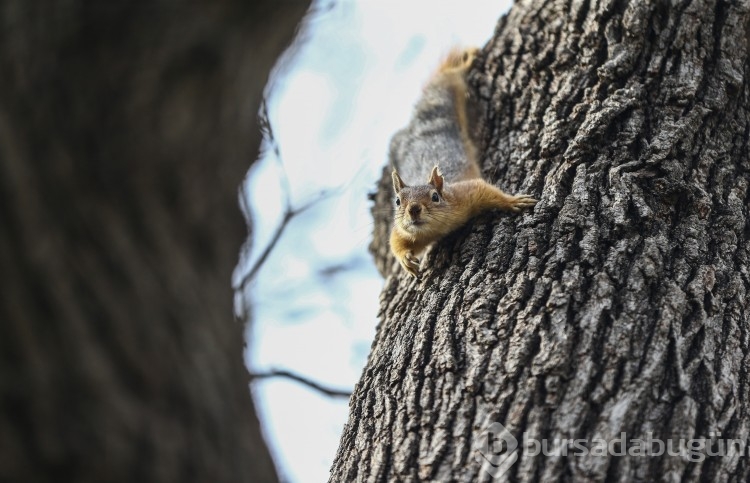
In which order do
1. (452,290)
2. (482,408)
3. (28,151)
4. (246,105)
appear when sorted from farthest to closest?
(452,290) → (482,408) → (246,105) → (28,151)

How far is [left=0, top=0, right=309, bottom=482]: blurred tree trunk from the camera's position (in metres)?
1.56

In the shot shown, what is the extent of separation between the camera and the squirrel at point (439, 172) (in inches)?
164

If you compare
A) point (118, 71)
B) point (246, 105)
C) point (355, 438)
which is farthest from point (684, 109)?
point (118, 71)

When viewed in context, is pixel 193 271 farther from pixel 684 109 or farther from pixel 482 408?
pixel 684 109

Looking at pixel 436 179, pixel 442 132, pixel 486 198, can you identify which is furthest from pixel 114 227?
pixel 442 132

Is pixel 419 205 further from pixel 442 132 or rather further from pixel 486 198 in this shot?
pixel 442 132

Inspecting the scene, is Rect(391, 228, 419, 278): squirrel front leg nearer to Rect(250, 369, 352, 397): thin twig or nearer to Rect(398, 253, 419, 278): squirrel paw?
Rect(398, 253, 419, 278): squirrel paw

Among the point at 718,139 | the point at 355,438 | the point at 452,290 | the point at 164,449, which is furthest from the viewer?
the point at 718,139

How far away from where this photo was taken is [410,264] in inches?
165

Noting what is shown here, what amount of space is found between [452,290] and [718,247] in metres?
1.15

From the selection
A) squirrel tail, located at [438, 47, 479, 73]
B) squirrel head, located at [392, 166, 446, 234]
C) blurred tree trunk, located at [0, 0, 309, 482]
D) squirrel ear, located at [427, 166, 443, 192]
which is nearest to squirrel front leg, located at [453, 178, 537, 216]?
squirrel head, located at [392, 166, 446, 234]

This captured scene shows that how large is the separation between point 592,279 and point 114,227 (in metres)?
2.02

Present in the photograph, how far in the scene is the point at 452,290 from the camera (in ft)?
11.2

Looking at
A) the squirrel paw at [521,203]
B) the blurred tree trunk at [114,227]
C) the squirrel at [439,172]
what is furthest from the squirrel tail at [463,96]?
the blurred tree trunk at [114,227]
